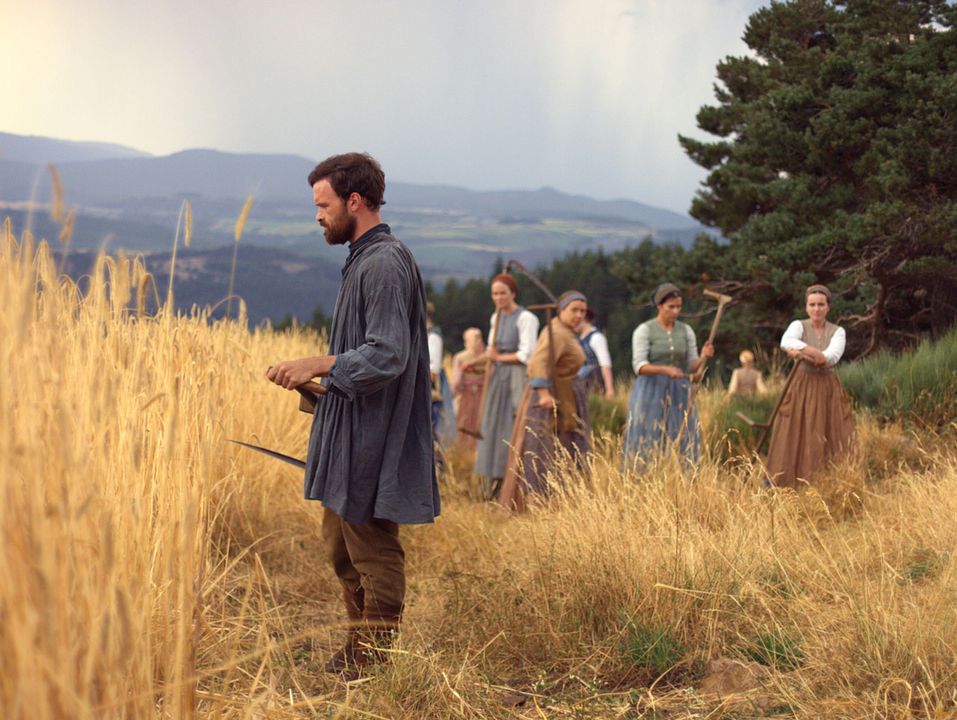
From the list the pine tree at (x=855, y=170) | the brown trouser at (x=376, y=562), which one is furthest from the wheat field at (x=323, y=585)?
the pine tree at (x=855, y=170)

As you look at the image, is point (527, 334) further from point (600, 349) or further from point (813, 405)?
point (813, 405)

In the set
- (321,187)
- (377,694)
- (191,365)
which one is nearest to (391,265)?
(321,187)

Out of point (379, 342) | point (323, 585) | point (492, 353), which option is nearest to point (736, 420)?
point (492, 353)

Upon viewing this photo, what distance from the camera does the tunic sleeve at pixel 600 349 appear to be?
8.64m

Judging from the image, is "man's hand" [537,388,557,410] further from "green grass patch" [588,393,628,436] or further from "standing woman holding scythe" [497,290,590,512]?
"green grass patch" [588,393,628,436]

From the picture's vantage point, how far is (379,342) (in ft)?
10.4

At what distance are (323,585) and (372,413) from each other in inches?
69.5

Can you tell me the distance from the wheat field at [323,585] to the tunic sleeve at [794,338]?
57.1 inches

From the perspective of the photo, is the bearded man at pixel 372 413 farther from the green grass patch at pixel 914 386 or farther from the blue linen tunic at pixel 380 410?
the green grass patch at pixel 914 386

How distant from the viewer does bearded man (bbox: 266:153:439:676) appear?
325 centimetres

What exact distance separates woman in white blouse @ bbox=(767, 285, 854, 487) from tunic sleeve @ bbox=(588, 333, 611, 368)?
1.80 meters

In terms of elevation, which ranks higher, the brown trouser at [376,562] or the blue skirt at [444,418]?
the brown trouser at [376,562]

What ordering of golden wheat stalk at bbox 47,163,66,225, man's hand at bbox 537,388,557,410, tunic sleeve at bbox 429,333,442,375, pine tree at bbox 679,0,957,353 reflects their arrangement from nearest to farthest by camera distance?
golden wheat stalk at bbox 47,163,66,225 → man's hand at bbox 537,388,557,410 → tunic sleeve at bbox 429,333,442,375 → pine tree at bbox 679,0,957,353

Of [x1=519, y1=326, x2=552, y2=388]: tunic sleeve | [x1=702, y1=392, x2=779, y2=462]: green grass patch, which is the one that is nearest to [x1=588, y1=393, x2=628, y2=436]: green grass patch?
[x1=702, y1=392, x2=779, y2=462]: green grass patch
